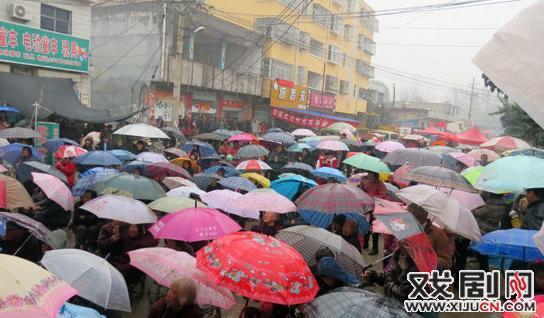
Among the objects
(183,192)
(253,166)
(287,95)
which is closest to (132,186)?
(183,192)

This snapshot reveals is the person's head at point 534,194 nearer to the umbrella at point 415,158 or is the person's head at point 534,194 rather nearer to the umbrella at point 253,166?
the umbrella at point 415,158

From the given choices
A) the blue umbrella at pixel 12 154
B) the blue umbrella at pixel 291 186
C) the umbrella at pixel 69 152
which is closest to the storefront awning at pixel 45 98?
the umbrella at pixel 69 152

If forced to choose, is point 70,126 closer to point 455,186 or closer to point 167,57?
point 167,57

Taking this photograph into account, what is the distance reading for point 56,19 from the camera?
16.7 meters

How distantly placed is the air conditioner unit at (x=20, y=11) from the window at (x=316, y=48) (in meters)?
23.3

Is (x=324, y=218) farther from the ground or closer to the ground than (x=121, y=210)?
closer to the ground

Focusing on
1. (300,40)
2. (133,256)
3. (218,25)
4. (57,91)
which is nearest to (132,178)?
(133,256)

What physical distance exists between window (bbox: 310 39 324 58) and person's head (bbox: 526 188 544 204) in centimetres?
3030

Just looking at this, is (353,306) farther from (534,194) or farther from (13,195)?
(534,194)

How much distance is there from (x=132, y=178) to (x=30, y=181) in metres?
2.11

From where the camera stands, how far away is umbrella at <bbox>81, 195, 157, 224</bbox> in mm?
4957

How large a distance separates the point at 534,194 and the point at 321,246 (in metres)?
3.78

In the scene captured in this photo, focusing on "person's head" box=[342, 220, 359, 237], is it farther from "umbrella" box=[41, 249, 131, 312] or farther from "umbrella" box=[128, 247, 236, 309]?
"umbrella" box=[41, 249, 131, 312]

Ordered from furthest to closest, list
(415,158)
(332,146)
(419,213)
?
1. (332,146)
2. (415,158)
3. (419,213)
